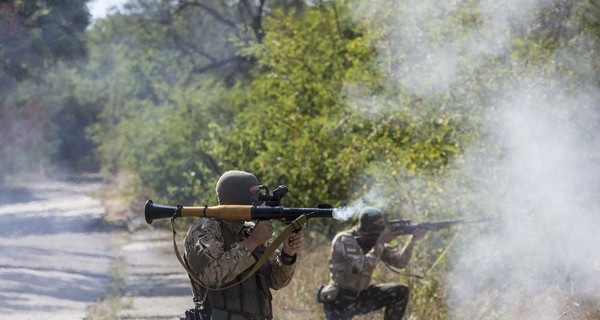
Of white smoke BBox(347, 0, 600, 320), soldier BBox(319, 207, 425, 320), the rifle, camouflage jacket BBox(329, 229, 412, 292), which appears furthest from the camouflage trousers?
A: white smoke BBox(347, 0, 600, 320)

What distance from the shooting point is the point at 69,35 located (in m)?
14.3

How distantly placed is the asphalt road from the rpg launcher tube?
5212 millimetres

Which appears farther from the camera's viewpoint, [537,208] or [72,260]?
[72,260]

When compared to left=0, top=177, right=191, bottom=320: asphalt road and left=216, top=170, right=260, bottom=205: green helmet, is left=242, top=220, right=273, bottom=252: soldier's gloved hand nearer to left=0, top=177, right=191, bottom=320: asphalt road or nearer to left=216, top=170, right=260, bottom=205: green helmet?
left=216, top=170, right=260, bottom=205: green helmet

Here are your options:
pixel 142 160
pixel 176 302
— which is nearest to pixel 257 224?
pixel 176 302

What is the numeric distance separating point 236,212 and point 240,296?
515 mm

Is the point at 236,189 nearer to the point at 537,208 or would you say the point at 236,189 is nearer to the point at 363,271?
the point at 363,271

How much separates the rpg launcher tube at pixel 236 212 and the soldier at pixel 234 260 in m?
0.07

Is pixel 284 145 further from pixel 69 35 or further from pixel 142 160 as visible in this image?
pixel 142 160

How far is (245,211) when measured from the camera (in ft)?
17.1

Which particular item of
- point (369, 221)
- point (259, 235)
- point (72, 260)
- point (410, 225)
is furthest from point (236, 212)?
point (72, 260)

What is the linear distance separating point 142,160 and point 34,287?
1075cm

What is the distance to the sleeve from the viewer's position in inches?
204

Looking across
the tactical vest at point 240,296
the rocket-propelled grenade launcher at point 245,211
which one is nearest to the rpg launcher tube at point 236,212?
the rocket-propelled grenade launcher at point 245,211
